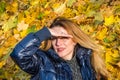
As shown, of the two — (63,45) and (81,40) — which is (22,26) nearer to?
(81,40)

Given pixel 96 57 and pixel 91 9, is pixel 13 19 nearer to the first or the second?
pixel 91 9

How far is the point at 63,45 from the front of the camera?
3.79m

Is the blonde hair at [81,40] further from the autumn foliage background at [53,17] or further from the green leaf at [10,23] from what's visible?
the green leaf at [10,23]

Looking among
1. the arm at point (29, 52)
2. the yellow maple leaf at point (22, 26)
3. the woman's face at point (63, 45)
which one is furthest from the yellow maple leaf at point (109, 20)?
the arm at point (29, 52)

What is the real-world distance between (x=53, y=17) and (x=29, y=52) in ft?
8.61

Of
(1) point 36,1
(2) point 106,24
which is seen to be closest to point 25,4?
(1) point 36,1

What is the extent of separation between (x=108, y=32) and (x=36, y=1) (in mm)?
1888

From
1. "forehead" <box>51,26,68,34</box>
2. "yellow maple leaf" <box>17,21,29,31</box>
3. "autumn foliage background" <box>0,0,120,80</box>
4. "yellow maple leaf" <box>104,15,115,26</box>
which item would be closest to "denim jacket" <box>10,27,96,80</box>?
"forehead" <box>51,26,68,34</box>

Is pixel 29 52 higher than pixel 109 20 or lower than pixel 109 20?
higher

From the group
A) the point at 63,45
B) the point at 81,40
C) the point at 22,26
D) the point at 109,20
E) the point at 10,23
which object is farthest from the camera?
the point at 10,23

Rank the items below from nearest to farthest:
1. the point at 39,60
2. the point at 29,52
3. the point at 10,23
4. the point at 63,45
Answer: the point at 29,52 → the point at 39,60 → the point at 63,45 → the point at 10,23

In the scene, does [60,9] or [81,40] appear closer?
[81,40]

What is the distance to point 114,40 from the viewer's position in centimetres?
510

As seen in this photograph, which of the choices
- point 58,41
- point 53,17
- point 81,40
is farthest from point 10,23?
point 58,41
